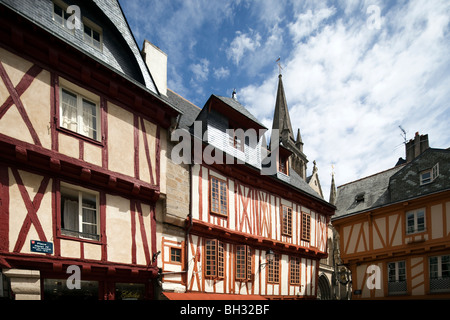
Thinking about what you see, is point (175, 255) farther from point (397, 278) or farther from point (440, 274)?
point (440, 274)

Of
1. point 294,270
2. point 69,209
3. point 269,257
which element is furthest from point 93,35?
point 294,270

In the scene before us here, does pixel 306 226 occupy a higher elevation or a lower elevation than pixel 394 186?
lower

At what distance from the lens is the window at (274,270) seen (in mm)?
12449

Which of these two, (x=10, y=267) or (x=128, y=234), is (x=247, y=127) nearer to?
(x=128, y=234)

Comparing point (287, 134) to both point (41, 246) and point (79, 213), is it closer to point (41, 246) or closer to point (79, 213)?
point (79, 213)

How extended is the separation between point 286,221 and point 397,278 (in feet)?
16.6

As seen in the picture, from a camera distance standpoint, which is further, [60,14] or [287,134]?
[287,134]

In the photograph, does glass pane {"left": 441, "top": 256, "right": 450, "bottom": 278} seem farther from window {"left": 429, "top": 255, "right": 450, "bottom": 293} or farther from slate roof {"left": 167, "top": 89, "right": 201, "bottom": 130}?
slate roof {"left": 167, "top": 89, "right": 201, "bottom": 130}

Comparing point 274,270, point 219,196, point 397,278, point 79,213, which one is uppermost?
point 219,196

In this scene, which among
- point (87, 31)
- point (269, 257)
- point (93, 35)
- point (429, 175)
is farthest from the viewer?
point (429, 175)

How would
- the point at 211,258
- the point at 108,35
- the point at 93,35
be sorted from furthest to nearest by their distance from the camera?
the point at 211,258 < the point at 108,35 < the point at 93,35

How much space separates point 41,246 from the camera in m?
6.42

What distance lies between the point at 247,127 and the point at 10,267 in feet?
29.6

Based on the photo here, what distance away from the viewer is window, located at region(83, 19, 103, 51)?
27.7ft
